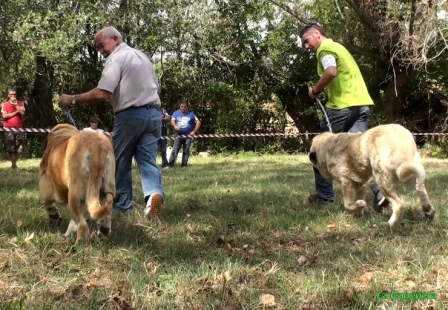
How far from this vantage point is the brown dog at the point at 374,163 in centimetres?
430

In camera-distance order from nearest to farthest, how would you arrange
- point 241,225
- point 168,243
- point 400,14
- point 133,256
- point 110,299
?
point 110,299, point 133,256, point 168,243, point 241,225, point 400,14

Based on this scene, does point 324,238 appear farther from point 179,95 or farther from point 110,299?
point 179,95

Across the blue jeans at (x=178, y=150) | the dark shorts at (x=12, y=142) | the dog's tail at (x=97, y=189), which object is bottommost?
the blue jeans at (x=178, y=150)

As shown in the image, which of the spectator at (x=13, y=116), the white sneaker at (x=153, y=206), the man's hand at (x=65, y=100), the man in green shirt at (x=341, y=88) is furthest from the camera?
the spectator at (x=13, y=116)

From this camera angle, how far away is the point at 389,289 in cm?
275

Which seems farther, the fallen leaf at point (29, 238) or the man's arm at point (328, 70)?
the man's arm at point (328, 70)

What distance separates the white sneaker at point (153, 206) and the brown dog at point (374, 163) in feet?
6.26

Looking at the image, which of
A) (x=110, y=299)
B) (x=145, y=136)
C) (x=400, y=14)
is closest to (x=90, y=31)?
(x=400, y=14)

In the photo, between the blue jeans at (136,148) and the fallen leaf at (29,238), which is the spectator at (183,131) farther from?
the fallen leaf at (29,238)

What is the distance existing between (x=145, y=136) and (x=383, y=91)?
1457cm

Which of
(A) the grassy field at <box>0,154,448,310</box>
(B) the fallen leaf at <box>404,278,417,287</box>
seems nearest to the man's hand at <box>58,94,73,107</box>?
(A) the grassy field at <box>0,154,448,310</box>

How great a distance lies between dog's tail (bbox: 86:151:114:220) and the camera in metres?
3.50

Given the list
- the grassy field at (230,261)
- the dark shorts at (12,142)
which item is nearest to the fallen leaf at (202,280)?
the grassy field at (230,261)

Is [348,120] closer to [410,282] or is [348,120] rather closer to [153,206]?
[153,206]
